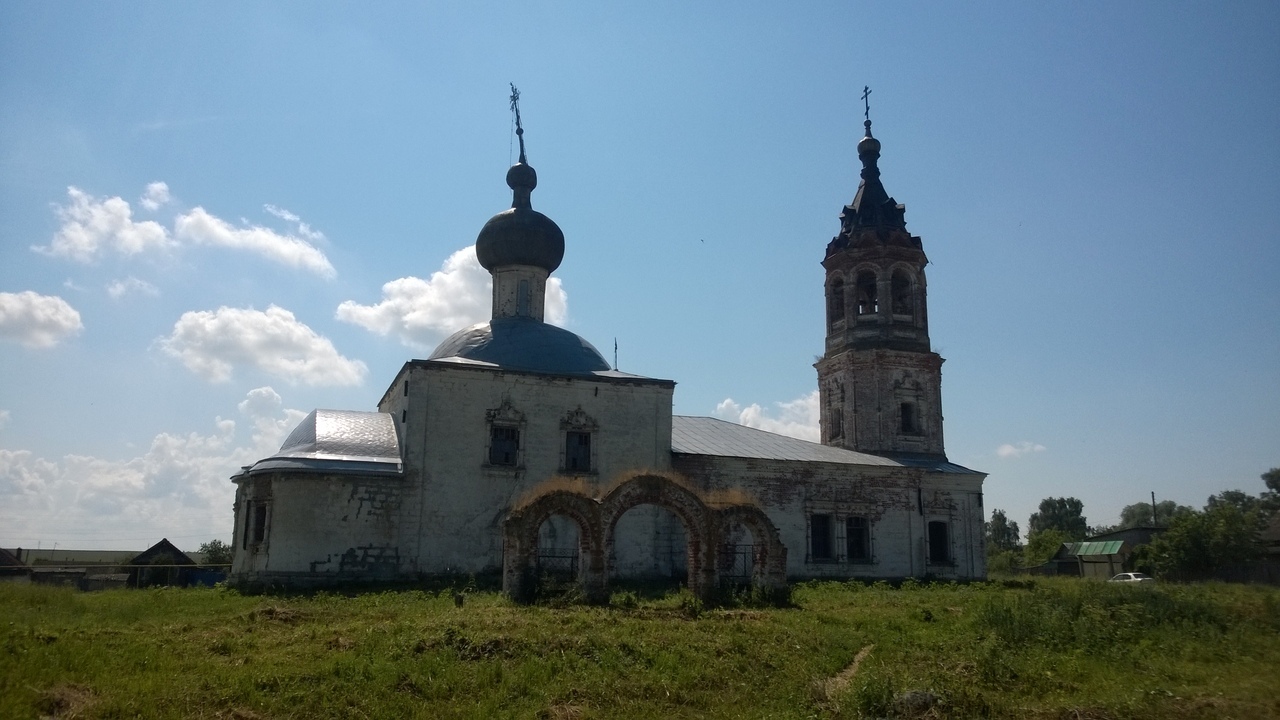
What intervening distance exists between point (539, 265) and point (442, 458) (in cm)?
682

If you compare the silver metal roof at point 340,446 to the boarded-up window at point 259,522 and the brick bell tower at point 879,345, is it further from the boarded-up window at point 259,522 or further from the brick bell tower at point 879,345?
the brick bell tower at point 879,345

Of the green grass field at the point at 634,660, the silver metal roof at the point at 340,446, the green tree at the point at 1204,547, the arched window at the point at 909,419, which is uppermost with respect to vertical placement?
the arched window at the point at 909,419

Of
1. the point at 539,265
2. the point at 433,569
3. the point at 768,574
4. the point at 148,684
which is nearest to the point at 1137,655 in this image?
the point at 768,574

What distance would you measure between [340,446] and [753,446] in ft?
34.5

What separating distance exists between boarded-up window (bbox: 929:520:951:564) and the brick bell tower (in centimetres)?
226

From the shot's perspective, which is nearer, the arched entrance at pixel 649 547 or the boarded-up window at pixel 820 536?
the arched entrance at pixel 649 547

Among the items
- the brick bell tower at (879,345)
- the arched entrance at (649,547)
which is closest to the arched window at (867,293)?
the brick bell tower at (879,345)

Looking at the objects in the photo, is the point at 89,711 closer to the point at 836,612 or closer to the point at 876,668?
the point at 876,668

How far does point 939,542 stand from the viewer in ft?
82.5

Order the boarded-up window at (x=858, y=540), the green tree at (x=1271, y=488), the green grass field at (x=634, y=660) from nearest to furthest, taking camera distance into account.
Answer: the green grass field at (x=634, y=660), the boarded-up window at (x=858, y=540), the green tree at (x=1271, y=488)

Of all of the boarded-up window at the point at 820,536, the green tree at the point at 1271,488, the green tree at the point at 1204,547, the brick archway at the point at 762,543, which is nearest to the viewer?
the brick archway at the point at 762,543

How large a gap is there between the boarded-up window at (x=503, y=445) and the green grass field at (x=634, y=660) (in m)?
5.84

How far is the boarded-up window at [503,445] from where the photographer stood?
21.0 meters

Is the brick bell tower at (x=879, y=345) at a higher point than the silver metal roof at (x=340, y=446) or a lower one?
higher
